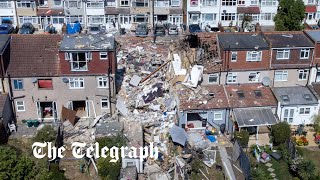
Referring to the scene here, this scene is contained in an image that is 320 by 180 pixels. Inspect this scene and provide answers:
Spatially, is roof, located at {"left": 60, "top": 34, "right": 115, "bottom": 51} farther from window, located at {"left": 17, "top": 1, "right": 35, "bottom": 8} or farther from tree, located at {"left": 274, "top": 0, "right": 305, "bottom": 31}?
tree, located at {"left": 274, "top": 0, "right": 305, "bottom": 31}

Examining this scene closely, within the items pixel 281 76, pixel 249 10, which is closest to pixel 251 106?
pixel 281 76

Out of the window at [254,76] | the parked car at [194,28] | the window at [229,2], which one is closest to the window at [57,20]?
the parked car at [194,28]

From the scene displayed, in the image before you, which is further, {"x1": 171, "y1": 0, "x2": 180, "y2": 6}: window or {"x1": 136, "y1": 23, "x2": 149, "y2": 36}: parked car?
{"x1": 171, "y1": 0, "x2": 180, "y2": 6}: window

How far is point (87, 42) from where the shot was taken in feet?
139

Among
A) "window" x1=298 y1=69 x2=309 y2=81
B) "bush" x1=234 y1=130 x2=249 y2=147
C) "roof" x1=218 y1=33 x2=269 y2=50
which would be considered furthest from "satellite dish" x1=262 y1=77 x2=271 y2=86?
"bush" x1=234 y1=130 x2=249 y2=147

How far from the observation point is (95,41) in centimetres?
4253

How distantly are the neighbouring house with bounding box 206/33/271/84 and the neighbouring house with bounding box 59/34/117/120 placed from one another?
30.7 ft

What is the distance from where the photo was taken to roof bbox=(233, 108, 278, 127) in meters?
40.5

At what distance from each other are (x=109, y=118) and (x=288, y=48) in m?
18.5

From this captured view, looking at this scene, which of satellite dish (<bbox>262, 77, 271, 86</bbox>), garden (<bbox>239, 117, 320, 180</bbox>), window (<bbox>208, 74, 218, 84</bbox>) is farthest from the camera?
window (<bbox>208, 74, 218, 84</bbox>)

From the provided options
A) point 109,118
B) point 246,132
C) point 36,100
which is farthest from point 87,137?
point 246,132

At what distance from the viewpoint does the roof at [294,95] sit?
42.5 metres

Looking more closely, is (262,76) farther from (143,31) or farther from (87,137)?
(143,31)

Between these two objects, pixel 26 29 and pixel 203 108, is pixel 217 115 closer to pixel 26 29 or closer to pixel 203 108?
pixel 203 108
